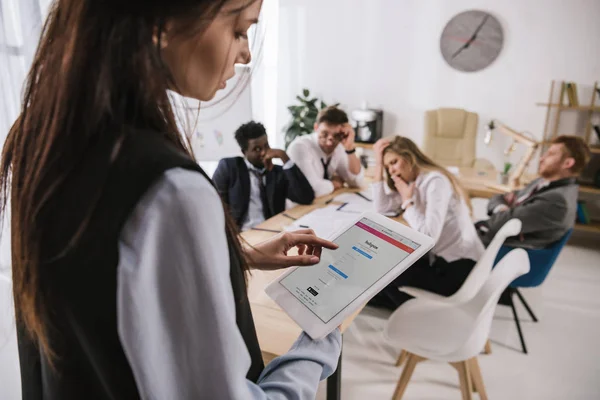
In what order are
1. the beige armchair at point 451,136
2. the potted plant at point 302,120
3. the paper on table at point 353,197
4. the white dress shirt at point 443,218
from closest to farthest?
the white dress shirt at point 443,218, the paper on table at point 353,197, the beige armchair at point 451,136, the potted plant at point 302,120

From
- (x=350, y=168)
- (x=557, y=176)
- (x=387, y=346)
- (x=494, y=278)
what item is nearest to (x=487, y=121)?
(x=557, y=176)

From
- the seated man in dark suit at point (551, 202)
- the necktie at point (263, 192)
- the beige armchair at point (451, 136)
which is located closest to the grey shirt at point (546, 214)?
the seated man in dark suit at point (551, 202)

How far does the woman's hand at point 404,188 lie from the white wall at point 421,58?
2.67 metres

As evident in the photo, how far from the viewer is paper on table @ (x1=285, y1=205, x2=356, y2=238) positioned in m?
1.85

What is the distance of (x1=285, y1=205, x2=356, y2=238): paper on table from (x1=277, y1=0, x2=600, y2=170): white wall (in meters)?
2.85

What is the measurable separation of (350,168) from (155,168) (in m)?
2.54

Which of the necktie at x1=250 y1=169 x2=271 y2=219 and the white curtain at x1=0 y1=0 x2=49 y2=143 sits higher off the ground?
the white curtain at x1=0 y1=0 x2=49 y2=143

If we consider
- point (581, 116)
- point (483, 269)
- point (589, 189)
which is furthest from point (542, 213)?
point (581, 116)

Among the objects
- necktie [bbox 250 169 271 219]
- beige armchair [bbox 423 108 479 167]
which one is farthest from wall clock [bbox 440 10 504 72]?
necktie [bbox 250 169 271 219]

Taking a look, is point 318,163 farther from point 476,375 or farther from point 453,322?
point 476,375

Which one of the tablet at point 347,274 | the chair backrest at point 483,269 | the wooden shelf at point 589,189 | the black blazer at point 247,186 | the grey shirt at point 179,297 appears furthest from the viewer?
the wooden shelf at point 589,189

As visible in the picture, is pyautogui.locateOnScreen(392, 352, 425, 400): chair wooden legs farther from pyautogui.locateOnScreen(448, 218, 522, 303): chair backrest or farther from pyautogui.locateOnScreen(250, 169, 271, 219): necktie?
pyautogui.locateOnScreen(250, 169, 271, 219): necktie

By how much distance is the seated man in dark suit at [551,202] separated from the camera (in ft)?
7.29

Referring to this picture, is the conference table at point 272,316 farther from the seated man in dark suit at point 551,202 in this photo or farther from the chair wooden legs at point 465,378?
the seated man in dark suit at point 551,202
